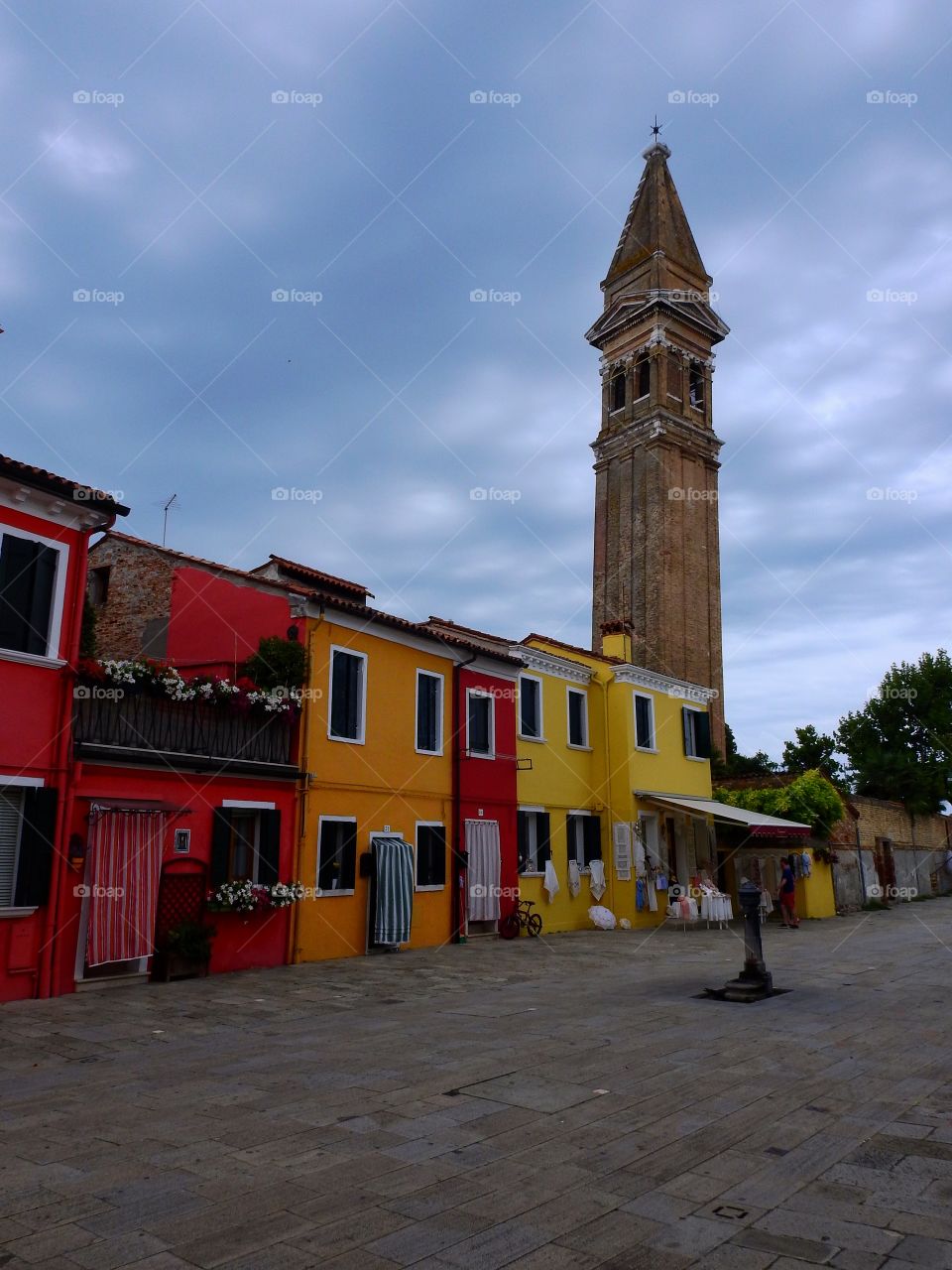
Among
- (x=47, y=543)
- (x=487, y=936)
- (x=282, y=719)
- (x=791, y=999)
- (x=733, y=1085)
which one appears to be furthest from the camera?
(x=487, y=936)

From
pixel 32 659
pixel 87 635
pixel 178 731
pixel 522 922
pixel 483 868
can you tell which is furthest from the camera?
pixel 522 922

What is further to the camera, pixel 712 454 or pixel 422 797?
pixel 712 454

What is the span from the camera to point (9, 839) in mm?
11172

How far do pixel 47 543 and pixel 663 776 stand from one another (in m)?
17.7

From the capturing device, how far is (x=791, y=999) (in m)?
11.2

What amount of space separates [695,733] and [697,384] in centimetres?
2990

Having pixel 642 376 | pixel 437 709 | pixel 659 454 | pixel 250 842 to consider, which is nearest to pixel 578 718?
pixel 437 709

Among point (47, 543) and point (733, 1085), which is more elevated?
point (47, 543)

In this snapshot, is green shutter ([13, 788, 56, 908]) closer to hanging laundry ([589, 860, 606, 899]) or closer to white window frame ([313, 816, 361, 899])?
white window frame ([313, 816, 361, 899])

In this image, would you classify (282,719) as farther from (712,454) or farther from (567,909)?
(712,454)

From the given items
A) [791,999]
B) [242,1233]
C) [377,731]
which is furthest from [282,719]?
[242,1233]

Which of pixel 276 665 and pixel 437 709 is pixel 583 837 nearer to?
pixel 437 709

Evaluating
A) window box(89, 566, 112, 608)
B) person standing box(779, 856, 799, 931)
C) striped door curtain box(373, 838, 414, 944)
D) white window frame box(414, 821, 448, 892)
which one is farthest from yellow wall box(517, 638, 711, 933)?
window box(89, 566, 112, 608)

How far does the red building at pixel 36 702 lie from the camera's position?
36.4ft
